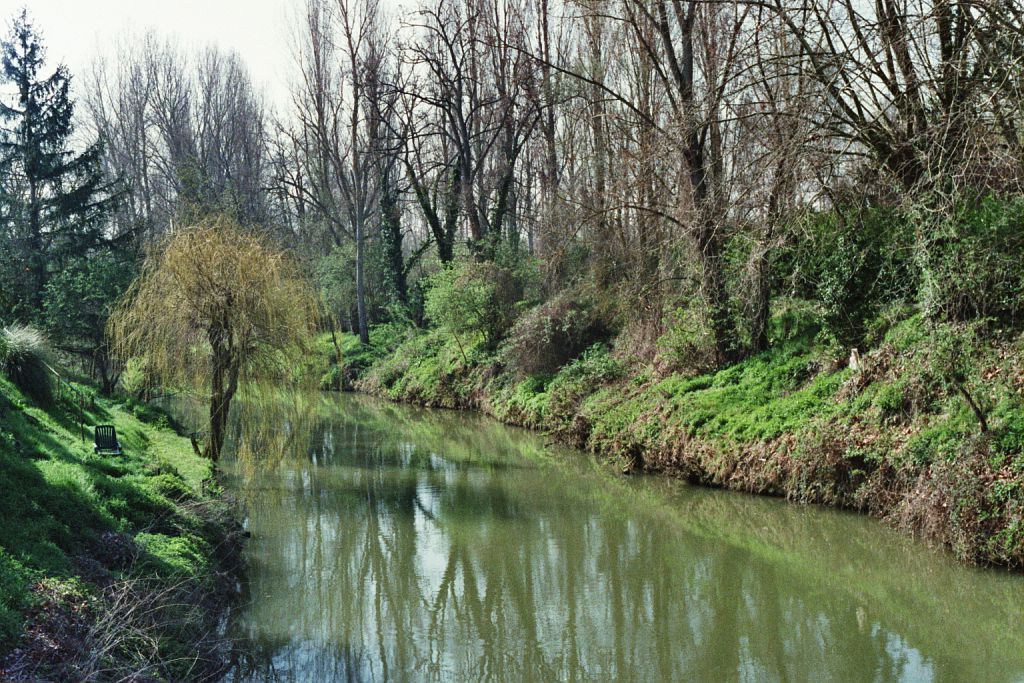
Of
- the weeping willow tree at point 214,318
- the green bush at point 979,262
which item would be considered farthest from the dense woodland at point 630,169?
the weeping willow tree at point 214,318

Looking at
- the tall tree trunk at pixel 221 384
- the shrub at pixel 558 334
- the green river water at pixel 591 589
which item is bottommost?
the green river water at pixel 591 589

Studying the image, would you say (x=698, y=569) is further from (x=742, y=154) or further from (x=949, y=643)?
(x=742, y=154)

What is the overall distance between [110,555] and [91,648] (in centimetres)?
222

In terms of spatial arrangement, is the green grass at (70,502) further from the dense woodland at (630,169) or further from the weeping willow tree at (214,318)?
the dense woodland at (630,169)

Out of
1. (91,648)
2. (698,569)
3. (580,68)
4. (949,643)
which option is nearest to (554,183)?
(580,68)

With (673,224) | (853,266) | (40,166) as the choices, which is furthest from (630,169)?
(40,166)

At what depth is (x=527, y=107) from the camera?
3056 centimetres

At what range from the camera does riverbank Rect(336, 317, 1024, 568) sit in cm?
995

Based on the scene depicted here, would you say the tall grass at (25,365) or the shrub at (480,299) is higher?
the shrub at (480,299)

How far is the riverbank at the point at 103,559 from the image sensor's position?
630cm

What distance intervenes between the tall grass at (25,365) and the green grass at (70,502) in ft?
0.99

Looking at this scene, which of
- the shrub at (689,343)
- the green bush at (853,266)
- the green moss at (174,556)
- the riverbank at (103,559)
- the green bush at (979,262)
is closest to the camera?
the riverbank at (103,559)

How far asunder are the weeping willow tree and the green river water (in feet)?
4.90

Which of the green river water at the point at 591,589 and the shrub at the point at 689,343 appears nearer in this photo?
the green river water at the point at 591,589
